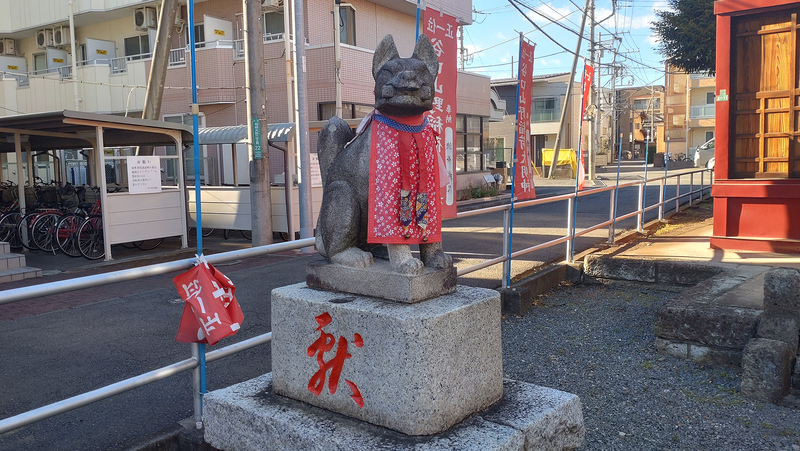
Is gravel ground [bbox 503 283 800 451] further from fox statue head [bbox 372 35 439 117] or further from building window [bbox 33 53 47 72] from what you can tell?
building window [bbox 33 53 47 72]

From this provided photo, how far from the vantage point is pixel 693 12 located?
18.2 m

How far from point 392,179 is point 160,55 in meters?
12.1

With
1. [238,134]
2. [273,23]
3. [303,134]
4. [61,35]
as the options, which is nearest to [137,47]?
[61,35]

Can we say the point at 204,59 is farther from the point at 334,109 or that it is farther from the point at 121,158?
the point at 121,158

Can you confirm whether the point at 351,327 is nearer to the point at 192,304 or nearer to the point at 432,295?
the point at 432,295

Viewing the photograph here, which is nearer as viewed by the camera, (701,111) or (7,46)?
(7,46)

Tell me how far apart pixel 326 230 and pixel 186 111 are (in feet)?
55.4

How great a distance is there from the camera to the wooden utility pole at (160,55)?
42.1ft

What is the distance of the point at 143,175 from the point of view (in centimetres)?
1118

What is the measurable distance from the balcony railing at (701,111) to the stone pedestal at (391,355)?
45952mm

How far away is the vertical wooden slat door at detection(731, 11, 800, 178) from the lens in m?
8.08

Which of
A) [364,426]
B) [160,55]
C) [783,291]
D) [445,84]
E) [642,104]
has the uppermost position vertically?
[642,104]

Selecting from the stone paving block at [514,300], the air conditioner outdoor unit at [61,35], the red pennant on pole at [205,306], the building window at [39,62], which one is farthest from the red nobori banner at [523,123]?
the building window at [39,62]

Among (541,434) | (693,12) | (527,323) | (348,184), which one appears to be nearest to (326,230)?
(348,184)
